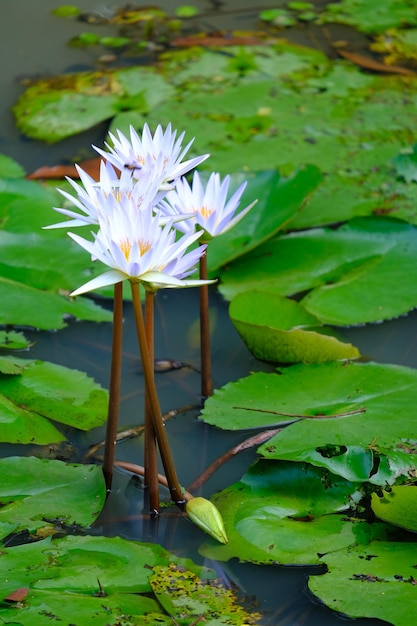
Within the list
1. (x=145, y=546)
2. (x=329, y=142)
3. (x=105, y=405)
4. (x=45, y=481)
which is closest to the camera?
(x=145, y=546)

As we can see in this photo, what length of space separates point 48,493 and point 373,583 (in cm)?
72

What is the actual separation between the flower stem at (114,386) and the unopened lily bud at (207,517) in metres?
0.22

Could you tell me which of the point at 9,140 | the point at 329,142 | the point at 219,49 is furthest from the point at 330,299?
the point at 219,49

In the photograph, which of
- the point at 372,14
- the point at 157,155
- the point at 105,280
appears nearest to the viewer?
the point at 105,280

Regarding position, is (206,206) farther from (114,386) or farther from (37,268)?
(37,268)

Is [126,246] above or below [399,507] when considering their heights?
above

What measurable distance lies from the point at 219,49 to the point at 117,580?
3.19 meters

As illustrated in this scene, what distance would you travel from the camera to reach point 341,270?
2523 mm

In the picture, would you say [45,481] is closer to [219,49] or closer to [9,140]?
[9,140]

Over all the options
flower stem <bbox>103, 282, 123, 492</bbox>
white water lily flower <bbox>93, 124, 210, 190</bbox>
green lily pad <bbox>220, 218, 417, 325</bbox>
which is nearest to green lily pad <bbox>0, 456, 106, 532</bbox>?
flower stem <bbox>103, 282, 123, 492</bbox>

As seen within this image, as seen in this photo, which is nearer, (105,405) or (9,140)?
(105,405)

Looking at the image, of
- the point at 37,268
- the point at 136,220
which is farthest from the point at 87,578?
the point at 37,268

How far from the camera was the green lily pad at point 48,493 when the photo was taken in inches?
64.9

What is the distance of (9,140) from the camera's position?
11.1ft
